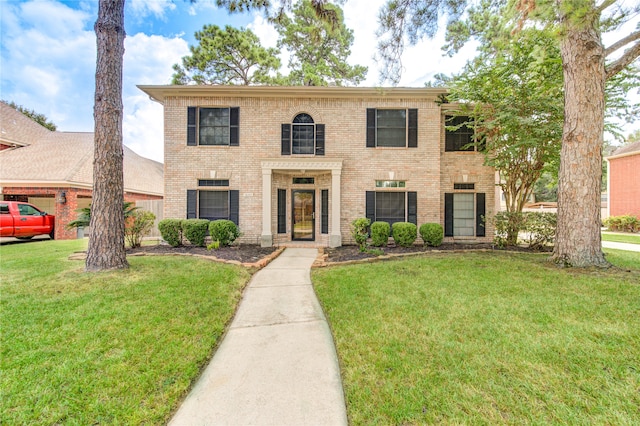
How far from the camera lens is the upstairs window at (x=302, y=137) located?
345 inches

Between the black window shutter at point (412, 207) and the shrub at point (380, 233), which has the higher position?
the black window shutter at point (412, 207)

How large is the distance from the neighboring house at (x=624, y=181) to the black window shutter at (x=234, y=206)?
20.9 metres

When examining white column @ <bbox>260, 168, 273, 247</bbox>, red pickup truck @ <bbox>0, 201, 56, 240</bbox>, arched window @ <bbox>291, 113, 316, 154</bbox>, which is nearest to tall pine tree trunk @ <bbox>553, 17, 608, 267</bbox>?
arched window @ <bbox>291, 113, 316, 154</bbox>

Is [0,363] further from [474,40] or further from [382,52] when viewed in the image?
[474,40]

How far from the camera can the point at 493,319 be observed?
3121 millimetres

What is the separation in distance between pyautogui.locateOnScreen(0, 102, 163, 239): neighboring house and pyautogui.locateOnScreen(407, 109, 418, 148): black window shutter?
12.3 meters

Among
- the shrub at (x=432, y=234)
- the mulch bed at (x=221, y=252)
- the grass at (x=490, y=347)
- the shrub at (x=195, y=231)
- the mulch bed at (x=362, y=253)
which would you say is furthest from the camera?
the shrub at (x=432, y=234)

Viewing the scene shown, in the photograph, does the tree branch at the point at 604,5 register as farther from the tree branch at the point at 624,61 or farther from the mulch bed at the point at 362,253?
the mulch bed at the point at 362,253

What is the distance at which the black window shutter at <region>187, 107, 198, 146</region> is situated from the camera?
8.67 meters

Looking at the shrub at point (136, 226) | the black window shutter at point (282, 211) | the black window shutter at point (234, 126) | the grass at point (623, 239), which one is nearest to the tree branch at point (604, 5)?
the black window shutter at point (282, 211)

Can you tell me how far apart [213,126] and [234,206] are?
2.80 m

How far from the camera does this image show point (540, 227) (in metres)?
7.40

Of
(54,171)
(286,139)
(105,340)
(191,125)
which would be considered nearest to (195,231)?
(191,125)

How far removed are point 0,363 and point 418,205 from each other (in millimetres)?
9051
